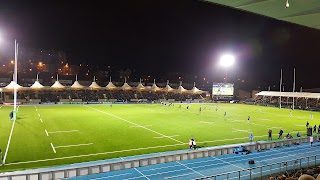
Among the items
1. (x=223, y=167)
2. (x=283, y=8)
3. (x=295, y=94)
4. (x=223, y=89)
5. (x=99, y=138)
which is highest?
(x=283, y=8)

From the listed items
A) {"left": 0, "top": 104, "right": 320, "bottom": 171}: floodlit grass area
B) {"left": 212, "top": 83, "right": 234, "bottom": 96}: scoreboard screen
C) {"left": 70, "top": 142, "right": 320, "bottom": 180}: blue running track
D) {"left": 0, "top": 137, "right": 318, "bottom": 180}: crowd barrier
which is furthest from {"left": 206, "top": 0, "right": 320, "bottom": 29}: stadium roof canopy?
{"left": 212, "top": 83, "right": 234, "bottom": 96}: scoreboard screen

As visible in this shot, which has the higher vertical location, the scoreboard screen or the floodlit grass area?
the scoreboard screen

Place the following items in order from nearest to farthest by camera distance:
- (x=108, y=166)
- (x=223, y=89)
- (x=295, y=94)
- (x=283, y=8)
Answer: (x=283, y=8), (x=108, y=166), (x=295, y=94), (x=223, y=89)

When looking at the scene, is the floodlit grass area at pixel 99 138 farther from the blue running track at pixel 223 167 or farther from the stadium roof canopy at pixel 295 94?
the stadium roof canopy at pixel 295 94

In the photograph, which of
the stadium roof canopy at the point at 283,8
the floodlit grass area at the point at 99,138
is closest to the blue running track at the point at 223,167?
the floodlit grass area at the point at 99,138

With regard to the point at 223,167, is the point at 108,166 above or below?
above

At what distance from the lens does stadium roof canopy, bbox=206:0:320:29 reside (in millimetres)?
6895

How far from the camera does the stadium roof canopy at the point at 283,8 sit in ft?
22.6

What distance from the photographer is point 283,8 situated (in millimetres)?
7371

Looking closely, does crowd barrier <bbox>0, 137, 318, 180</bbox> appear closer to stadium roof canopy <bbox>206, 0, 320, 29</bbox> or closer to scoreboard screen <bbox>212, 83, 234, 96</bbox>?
stadium roof canopy <bbox>206, 0, 320, 29</bbox>

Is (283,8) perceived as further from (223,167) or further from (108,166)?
(108,166)

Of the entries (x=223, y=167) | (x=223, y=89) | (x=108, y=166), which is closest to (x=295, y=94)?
(x=223, y=89)

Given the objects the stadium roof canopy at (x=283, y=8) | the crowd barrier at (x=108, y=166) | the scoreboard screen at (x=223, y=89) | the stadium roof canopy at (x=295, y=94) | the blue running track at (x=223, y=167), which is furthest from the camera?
the scoreboard screen at (x=223, y=89)

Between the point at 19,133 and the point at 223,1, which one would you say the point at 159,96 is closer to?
the point at 19,133
